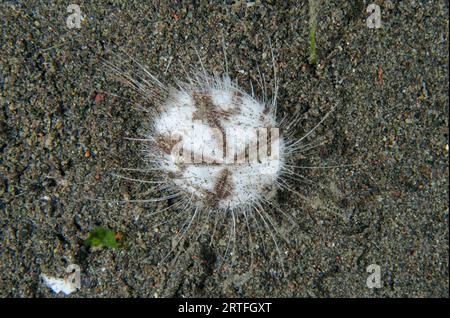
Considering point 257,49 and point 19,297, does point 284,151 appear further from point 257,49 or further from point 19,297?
point 19,297

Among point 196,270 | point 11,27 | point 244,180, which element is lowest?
point 196,270

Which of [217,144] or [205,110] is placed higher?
[205,110]

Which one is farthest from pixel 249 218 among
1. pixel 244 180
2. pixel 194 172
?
pixel 194 172

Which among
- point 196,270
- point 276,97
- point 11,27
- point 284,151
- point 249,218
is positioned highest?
point 11,27

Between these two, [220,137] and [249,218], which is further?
[249,218]

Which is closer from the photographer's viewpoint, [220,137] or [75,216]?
[220,137]

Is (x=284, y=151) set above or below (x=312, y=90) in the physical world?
below

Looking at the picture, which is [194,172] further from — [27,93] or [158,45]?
[27,93]

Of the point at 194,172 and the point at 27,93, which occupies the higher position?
the point at 27,93
